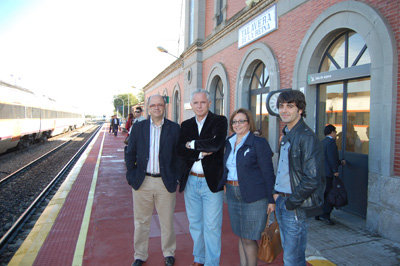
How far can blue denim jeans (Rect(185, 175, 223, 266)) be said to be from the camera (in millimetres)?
2938

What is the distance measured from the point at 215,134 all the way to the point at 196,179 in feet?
1.75

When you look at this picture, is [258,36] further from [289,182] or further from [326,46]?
[289,182]

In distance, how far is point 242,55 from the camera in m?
9.80

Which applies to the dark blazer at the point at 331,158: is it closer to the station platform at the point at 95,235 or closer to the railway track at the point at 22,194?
the station platform at the point at 95,235

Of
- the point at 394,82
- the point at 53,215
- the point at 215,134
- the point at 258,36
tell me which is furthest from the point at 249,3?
the point at 53,215

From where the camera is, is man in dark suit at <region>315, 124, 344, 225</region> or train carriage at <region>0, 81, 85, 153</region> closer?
man in dark suit at <region>315, 124, 344, 225</region>

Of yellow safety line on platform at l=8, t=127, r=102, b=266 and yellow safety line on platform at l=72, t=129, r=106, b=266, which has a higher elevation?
yellow safety line on platform at l=72, t=129, r=106, b=266

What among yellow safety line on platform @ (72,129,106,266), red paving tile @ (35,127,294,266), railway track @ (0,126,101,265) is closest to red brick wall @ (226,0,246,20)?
red paving tile @ (35,127,294,266)

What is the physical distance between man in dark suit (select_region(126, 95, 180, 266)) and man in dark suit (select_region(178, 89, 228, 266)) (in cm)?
24

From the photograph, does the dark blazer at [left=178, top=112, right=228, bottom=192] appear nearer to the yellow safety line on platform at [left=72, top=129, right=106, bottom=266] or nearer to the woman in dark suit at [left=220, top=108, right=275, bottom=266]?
the woman in dark suit at [left=220, top=108, right=275, bottom=266]

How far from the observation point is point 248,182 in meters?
2.66

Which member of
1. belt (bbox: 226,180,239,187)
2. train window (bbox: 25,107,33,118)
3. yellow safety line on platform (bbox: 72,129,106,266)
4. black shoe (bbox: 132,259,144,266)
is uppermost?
train window (bbox: 25,107,33,118)

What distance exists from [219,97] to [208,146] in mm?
9969

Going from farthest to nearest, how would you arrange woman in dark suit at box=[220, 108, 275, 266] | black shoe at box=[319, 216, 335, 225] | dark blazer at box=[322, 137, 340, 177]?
black shoe at box=[319, 216, 335, 225] → dark blazer at box=[322, 137, 340, 177] → woman in dark suit at box=[220, 108, 275, 266]
